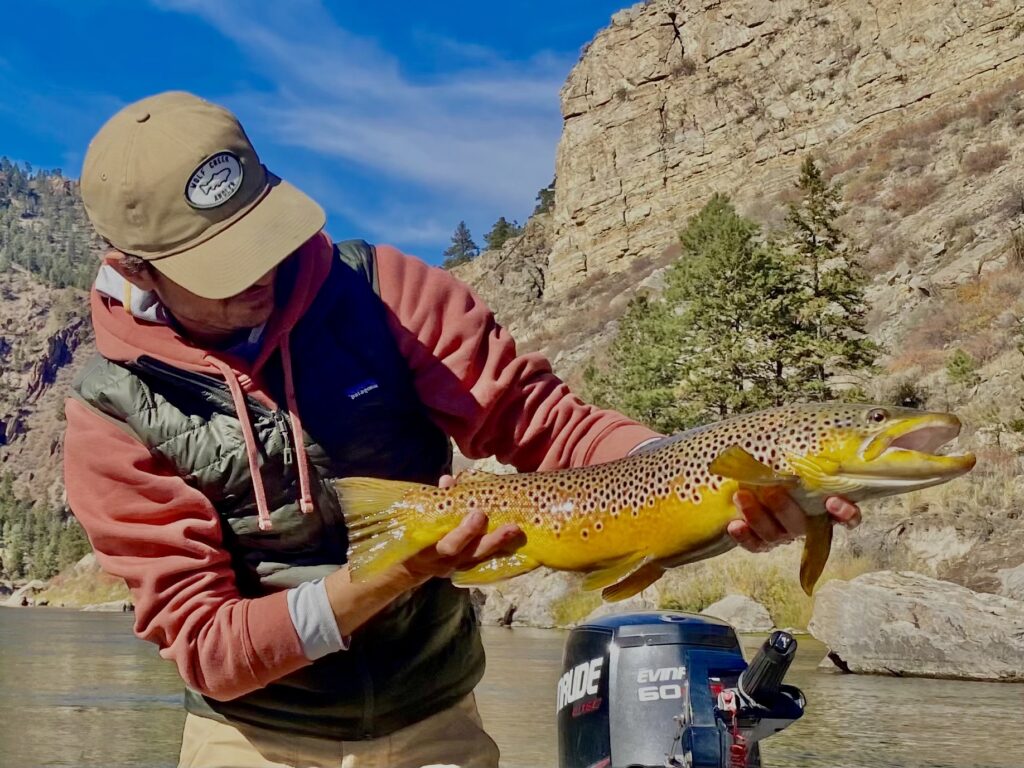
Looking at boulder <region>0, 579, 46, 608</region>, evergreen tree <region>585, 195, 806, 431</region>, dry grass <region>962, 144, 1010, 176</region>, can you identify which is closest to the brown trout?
evergreen tree <region>585, 195, 806, 431</region>

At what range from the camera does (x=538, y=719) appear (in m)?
11.3

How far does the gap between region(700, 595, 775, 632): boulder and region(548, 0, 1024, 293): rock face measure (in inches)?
1754

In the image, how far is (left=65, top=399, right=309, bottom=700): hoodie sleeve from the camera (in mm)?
2812

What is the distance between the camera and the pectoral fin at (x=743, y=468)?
2.57m

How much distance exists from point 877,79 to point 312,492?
6580 cm

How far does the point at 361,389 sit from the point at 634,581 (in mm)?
855

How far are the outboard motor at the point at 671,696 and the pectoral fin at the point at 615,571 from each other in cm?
200

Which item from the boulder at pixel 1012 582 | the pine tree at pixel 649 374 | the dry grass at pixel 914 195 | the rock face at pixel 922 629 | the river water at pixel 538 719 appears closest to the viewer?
the river water at pixel 538 719

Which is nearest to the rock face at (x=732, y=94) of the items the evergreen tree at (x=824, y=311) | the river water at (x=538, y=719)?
the evergreen tree at (x=824, y=311)

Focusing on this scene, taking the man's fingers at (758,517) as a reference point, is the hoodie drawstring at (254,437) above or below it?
above

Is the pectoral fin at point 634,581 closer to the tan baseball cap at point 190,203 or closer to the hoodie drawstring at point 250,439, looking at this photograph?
the hoodie drawstring at point 250,439

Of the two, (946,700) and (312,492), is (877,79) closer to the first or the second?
(946,700)

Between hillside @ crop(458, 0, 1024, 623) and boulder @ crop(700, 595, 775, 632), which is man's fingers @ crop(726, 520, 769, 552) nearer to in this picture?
hillside @ crop(458, 0, 1024, 623)

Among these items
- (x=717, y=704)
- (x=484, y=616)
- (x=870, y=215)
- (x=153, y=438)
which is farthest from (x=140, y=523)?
(x=870, y=215)
